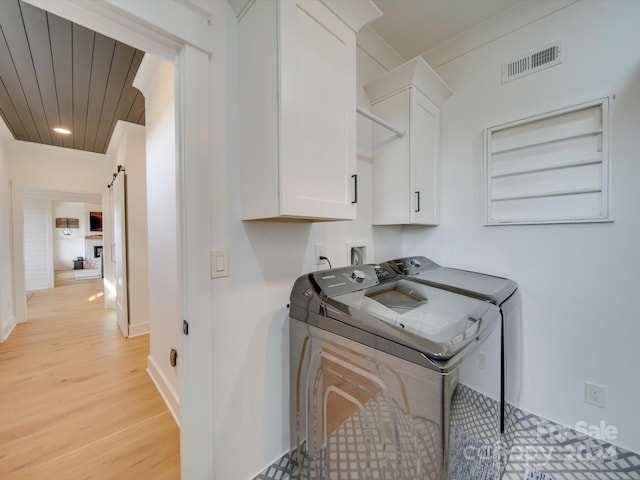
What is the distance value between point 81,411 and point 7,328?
2543 mm

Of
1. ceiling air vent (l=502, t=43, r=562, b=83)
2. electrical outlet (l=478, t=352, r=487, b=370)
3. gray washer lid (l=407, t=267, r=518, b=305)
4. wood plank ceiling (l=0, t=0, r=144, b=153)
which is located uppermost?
wood plank ceiling (l=0, t=0, r=144, b=153)

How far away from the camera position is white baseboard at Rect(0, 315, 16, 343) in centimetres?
299

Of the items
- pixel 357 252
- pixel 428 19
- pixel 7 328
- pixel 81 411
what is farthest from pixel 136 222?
pixel 428 19

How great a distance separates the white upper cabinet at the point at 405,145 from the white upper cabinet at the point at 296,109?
24.9 inches

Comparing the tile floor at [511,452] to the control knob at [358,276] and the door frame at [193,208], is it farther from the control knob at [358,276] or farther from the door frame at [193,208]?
the control knob at [358,276]

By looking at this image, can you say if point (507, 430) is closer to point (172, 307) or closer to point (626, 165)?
point (626, 165)

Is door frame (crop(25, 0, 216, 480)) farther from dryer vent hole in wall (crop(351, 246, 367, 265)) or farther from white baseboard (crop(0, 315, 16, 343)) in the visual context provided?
white baseboard (crop(0, 315, 16, 343))

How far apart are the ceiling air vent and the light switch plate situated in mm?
2169

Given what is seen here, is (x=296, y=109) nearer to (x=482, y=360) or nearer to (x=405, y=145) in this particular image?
(x=405, y=145)

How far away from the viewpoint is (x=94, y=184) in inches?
168

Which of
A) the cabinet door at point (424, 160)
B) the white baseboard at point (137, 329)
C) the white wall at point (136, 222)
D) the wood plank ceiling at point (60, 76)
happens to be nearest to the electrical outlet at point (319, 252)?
the cabinet door at point (424, 160)

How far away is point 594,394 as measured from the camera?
4.92 ft

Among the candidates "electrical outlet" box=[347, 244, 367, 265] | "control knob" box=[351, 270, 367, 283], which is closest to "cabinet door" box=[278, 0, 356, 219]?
"control knob" box=[351, 270, 367, 283]

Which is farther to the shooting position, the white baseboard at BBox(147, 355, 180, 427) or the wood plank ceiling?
the white baseboard at BBox(147, 355, 180, 427)
